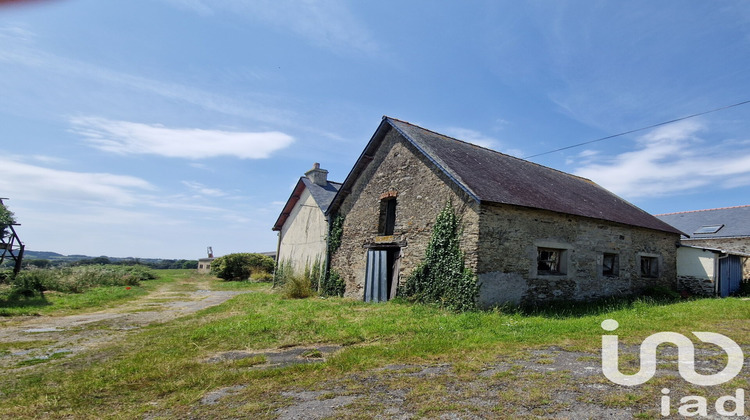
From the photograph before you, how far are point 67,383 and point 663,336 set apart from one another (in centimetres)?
886

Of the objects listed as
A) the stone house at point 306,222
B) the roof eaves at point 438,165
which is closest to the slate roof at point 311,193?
the stone house at point 306,222

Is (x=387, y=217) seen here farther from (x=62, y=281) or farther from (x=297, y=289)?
(x=62, y=281)

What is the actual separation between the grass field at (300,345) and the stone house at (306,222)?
21.1ft

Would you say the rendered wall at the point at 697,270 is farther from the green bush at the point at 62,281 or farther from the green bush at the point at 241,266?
the green bush at the point at 241,266

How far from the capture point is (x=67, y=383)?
4453mm

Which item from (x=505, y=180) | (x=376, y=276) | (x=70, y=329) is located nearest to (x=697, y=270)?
(x=505, y=180)

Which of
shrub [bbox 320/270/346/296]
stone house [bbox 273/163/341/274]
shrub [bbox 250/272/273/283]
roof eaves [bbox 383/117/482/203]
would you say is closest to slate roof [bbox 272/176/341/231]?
stone house [bbox 273/163/341/274]

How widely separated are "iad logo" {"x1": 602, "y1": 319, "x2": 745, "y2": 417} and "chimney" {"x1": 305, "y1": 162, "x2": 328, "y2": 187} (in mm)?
14874

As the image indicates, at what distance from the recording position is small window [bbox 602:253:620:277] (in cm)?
1256

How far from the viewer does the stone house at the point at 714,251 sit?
14.7 meters

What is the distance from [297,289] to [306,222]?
15.4 feet

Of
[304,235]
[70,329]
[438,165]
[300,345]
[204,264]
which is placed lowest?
[204,264]

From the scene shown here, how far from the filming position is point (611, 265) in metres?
12.8

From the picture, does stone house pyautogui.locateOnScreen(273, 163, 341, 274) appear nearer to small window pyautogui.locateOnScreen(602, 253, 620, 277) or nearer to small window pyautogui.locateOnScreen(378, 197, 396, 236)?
small window pyautogui.locateOnScreen(378, 197, 396, 236)
